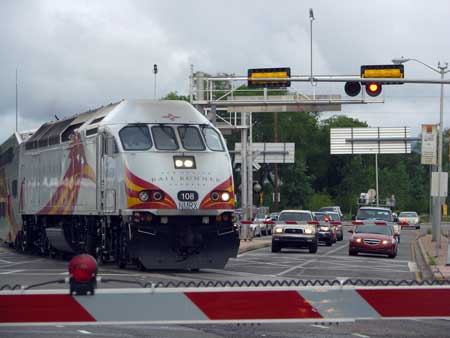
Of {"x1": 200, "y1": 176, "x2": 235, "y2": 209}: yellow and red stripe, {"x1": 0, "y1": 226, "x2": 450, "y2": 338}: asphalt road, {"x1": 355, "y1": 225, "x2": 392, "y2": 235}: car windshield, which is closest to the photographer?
{"x1": 0, "y1": 226, "x2": 450, "y2": 338}: asphalt road

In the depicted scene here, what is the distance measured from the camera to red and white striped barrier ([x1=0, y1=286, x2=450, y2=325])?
6.82 m

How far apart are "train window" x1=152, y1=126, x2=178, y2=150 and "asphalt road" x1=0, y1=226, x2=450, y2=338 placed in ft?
9.20

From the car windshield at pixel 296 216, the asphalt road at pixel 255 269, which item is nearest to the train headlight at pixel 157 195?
the asphalt road at pixel 255 269

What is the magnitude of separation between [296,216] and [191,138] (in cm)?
1776

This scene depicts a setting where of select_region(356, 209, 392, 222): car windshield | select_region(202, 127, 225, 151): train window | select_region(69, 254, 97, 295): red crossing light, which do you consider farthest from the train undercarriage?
select_region(356, 209, 392, 222): car windshield

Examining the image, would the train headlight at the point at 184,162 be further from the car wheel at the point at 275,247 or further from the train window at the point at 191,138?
the car wheel at the point at 275,247

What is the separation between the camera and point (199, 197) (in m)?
24.0

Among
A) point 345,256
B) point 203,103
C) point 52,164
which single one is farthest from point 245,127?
point 52,164

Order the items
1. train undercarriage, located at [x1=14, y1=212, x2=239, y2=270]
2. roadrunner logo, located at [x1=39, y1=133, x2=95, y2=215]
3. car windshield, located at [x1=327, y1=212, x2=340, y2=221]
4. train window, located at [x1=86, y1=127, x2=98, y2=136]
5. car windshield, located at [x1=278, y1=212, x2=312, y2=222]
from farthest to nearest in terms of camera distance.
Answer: car windshield, located at [x1=327, y1=212, x2=340, y2=221] < car windshield, located at [x1=278, y1=212, x2=312, y2=222] < roadrunner logo, located at [x1=39, y1=133, x2=95, y2=215] < train window, located at [x1=86, y1=127, x2=98, y2=136] < train undercarriage, located at [x1=14, y1=212, x2=239, y2=270]

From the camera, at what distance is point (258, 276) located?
24.4 m

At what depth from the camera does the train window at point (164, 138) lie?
24469 mm

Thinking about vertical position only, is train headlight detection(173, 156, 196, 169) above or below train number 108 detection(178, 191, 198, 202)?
above

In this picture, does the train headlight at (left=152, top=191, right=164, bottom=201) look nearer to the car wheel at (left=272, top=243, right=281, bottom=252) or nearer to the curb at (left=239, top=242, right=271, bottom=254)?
the curb at (left=239, top=242, right=271, bottom=254)

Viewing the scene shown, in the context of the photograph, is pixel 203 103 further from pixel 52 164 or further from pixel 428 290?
pixel 428 290
